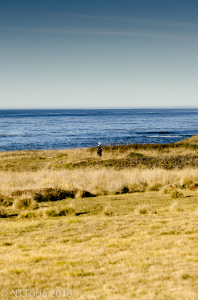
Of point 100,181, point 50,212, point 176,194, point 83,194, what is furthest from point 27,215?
point 176,194

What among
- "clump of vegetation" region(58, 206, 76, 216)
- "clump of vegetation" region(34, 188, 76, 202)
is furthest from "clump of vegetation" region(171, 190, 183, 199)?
"clump of vegetation" region(58, 206, 76, 216)

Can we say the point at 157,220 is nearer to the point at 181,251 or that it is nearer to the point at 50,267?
the point at 181,251

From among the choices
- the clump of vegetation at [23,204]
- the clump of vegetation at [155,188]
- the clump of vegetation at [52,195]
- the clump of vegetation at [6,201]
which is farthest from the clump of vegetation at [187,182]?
the clump of vegetation at [6,201]

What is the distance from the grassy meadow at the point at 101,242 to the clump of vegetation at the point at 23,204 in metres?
0.03

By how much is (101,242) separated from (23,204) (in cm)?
A: 703

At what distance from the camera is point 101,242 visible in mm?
8375

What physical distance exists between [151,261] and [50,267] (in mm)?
2287

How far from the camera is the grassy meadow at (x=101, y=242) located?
533cm

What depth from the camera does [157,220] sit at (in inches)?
417

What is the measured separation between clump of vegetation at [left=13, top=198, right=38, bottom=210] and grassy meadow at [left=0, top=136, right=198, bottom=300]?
3cm

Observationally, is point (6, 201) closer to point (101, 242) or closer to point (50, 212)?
point (50, 212)

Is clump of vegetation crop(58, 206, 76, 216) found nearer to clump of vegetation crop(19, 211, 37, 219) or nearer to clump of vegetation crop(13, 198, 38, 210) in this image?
clump of vegetation crop(19, 211, 37, 219)

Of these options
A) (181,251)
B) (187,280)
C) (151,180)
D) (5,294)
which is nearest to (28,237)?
(5,294)

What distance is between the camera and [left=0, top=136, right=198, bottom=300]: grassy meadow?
5328 mm
